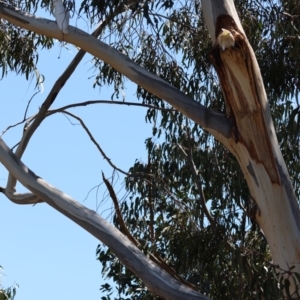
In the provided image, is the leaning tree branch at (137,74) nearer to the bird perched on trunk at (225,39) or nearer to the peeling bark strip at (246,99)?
the peeling bark strip at (246,99)

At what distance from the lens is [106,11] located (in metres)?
5.30

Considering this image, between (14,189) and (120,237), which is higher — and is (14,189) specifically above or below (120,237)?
above

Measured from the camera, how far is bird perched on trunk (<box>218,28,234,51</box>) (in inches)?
161

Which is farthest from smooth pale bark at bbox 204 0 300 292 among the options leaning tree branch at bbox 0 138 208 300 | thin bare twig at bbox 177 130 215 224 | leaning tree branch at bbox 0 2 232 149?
thin bare twig at bbox 177 130 215 224

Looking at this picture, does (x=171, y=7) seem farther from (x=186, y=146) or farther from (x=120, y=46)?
(x=186, y=146)

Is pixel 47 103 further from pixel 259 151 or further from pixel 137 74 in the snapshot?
pixel 259 151

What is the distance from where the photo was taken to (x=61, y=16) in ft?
16.2

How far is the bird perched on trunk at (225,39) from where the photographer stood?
4098 mm

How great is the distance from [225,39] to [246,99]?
1.11 ft

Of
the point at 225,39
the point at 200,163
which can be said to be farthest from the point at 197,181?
the point at 225,39

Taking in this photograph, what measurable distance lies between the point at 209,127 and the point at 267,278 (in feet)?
2.87

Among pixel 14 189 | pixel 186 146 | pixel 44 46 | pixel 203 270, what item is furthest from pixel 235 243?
pixel 44 46

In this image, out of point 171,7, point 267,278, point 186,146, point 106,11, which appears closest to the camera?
point 267,278

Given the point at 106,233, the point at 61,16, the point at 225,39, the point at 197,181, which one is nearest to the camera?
the point at 225,39
